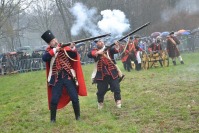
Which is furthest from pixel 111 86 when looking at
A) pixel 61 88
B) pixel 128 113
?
pixel 61 88

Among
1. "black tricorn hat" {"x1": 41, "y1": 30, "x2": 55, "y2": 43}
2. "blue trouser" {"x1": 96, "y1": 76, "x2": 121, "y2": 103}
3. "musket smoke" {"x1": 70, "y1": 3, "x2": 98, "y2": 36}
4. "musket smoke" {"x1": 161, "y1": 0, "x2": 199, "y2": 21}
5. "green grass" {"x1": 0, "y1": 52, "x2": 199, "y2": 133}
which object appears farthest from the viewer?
"musket smoke" {"x1": 161, "y1": 0, "x2": 199, "y2": 21}

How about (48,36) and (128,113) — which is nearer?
(48,36)

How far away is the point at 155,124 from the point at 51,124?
2.25 meters

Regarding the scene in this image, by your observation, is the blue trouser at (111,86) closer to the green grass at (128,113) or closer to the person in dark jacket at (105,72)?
the person in dark jacket at (105,72)

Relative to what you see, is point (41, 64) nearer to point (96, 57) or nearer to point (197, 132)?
point (96, 57)

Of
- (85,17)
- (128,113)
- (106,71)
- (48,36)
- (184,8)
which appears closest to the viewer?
(48,36)

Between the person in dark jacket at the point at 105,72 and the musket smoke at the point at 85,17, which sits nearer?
the person in dark jacket at the point at 105,72

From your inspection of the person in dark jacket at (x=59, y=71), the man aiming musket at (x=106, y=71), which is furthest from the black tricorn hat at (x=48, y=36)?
the man aiming musket at (x=106, y=71)

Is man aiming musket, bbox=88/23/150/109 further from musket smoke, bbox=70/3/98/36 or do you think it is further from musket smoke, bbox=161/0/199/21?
musket smoke, bbox=161/0/199/21

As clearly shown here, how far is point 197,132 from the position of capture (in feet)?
18.2

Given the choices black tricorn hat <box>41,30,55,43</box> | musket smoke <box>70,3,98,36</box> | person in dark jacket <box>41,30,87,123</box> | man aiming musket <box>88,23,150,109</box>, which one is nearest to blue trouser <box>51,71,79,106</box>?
person in dark jacket <box>41,30,87,123</box>

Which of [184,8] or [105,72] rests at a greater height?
[184,8]

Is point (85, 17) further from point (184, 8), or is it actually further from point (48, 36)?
point (48, 36)

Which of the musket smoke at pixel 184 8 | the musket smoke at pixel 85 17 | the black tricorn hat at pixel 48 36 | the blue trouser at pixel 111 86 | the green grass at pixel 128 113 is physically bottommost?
the green grass at pixel 128 113
